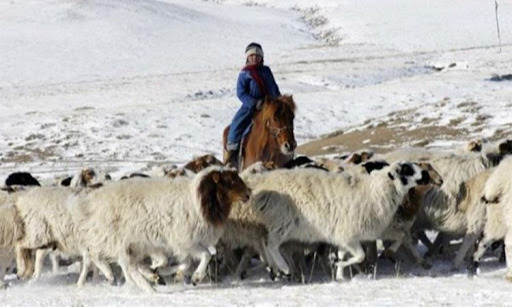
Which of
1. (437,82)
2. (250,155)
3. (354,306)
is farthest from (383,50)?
(354,306)

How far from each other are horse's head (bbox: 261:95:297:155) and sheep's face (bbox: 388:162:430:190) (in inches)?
90.1

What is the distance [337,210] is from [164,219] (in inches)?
74.6

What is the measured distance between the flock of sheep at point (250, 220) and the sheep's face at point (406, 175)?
11mm

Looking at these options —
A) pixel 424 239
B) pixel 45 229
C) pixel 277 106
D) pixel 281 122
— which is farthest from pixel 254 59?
pixel 45 229

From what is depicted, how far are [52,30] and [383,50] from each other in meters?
22.2

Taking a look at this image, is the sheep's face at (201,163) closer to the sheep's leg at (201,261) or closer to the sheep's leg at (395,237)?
the sheep's leg at (201,261)

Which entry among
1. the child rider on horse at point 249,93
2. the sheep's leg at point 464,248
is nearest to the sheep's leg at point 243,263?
the sheep's leg at point 464,248

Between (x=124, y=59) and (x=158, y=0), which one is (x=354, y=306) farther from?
(x=158, y=0)

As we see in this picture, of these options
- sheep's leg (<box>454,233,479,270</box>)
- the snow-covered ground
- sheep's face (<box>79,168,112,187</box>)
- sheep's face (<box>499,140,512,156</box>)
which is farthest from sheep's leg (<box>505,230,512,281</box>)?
sheep's face (<box>79,168,112,187</box>)

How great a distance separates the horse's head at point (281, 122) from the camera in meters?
12.5

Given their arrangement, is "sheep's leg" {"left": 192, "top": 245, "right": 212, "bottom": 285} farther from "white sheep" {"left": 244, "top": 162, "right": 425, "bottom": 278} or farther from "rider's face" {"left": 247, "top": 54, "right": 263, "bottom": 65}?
"rider's face" {"left": 247, "top": 54, "right": 263, "bottom": 65}

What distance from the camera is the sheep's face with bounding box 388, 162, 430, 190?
10375mm

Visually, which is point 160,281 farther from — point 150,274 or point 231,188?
point 231,188

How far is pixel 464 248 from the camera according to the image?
34.7ft
